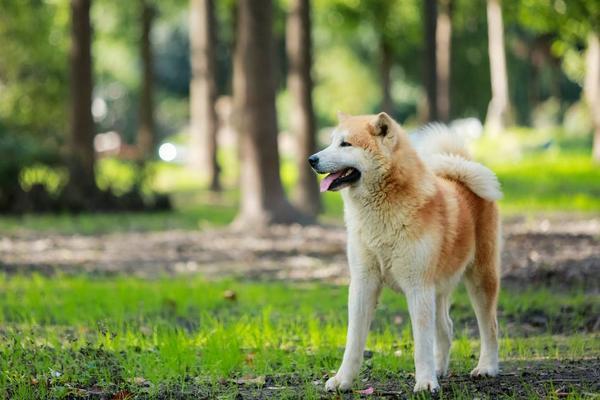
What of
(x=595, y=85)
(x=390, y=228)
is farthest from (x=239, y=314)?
(x=595, y=85)

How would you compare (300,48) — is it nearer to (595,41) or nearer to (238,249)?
(238,249)

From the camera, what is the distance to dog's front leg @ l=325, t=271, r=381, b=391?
20.3ft

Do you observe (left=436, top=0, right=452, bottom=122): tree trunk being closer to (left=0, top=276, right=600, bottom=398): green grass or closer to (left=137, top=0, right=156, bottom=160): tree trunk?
(left=137, top=0, right=156, bottom=160): tree trunk

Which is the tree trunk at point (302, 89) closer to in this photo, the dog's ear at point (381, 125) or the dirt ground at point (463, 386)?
the dirt ground at point (463, 386)

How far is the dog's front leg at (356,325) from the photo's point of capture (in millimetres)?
6199

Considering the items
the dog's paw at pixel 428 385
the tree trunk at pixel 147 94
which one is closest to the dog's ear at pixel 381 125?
the dog's paw at pixel 428 385

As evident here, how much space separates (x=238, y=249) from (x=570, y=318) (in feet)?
20.2

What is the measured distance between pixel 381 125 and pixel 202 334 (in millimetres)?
2426

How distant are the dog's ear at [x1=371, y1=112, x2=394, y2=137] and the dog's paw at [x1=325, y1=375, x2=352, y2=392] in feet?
4.98

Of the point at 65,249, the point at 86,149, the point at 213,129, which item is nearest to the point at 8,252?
the point at 65,249

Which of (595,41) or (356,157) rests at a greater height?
(595,41)

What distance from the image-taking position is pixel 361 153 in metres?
6.09

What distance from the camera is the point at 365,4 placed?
122 feet

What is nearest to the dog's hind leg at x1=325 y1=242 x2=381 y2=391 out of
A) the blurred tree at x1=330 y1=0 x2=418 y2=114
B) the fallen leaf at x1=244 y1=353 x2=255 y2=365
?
the fallen leaf at x1=244 y1=353 x2=255 y2=365
